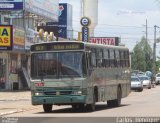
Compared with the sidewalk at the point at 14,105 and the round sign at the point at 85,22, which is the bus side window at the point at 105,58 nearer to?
the sidewalk at the point at 14,105

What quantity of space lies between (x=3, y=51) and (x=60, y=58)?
21215mm


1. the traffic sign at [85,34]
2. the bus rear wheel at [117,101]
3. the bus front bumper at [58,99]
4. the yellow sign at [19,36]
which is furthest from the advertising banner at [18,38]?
the bus front bumper at [58,99]

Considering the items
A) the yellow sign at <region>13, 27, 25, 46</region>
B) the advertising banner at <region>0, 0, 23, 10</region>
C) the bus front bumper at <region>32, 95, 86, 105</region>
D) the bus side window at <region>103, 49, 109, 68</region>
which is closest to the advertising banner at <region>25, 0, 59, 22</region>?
the advertising banner at <region>0, 0, 23, 10</region>

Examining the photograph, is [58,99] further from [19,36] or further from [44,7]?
[44,7]

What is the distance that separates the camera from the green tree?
113m

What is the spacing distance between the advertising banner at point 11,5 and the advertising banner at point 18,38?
1913mm

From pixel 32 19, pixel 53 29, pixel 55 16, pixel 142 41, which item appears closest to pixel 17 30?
pixel 32 19

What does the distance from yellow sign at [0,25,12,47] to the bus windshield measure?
1908cm

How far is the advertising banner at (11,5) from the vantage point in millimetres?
47750

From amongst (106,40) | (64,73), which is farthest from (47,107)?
(106,40)

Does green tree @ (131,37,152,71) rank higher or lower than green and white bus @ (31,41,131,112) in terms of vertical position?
lower

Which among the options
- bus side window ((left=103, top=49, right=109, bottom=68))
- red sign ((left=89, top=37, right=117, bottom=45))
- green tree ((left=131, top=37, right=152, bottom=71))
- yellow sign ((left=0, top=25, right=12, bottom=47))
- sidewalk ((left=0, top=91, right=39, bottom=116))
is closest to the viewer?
sidewalk ((left=0, top=91, right=39, bottom=116))

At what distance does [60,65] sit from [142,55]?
89260 millimetres

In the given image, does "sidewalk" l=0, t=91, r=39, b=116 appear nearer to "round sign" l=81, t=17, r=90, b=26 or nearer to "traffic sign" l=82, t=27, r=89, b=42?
"traffic sign" l=82, t=27, r=89, b=42
